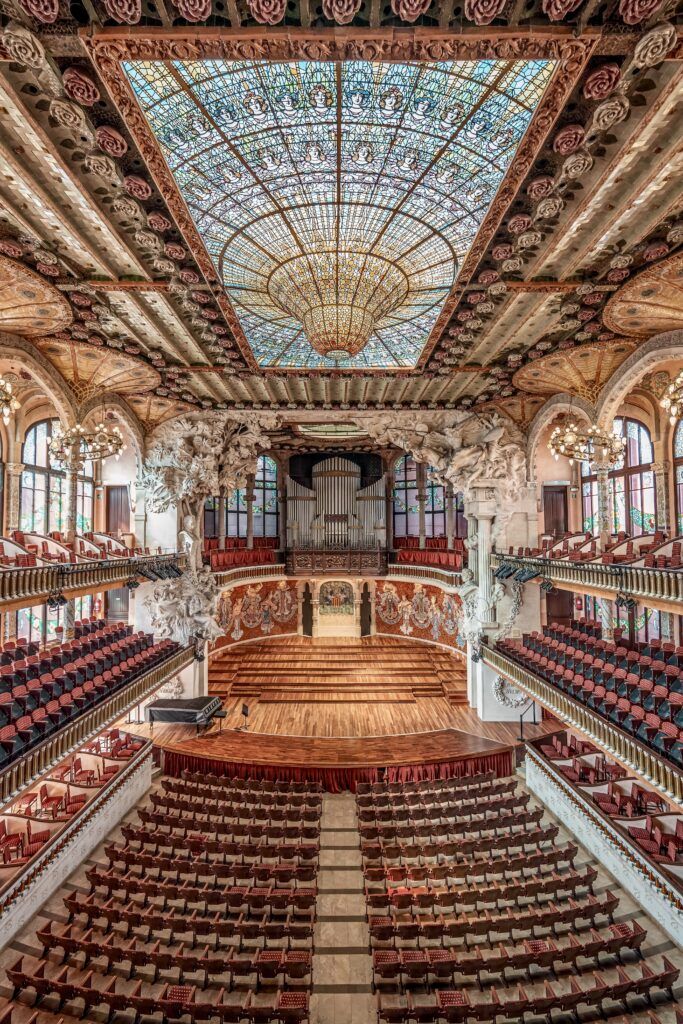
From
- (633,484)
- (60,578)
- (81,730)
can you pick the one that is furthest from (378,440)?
(81,730)

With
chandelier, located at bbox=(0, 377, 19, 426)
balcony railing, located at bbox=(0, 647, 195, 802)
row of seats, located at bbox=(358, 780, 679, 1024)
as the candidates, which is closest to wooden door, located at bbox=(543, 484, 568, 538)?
row of seats, located at bbox=(358, 780, 679, 1024)

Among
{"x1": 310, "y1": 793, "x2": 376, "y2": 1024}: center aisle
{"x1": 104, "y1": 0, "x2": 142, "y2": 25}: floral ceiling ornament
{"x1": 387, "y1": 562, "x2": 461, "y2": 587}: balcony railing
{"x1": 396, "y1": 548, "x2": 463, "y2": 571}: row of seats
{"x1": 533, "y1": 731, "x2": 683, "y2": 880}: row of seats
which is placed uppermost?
{"x1": 104, "y1": 0, "x2": 142, "y2": 25}: floral ceiling ornament

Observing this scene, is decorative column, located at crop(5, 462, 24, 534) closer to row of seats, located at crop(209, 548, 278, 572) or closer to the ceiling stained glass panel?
row of seats, located at crop(209, 548, 278, 572)

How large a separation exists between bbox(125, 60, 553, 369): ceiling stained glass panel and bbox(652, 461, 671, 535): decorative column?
989 centimetres

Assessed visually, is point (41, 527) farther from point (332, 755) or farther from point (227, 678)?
point (332, 755)

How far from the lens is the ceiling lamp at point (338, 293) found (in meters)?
7.96

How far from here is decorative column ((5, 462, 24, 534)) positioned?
15908 millimetres

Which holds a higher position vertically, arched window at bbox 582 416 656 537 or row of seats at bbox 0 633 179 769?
arched window at bbox 582 416 656 537

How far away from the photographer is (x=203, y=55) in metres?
4.33

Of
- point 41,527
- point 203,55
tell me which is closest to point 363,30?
point 203,55

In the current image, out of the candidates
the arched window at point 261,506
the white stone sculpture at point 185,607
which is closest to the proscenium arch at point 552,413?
the white stone sculpture at point 185,607

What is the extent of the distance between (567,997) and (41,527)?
738 inches

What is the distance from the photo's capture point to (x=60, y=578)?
9977 millimetres

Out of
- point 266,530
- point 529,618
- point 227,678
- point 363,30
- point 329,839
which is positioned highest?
point 363,30
